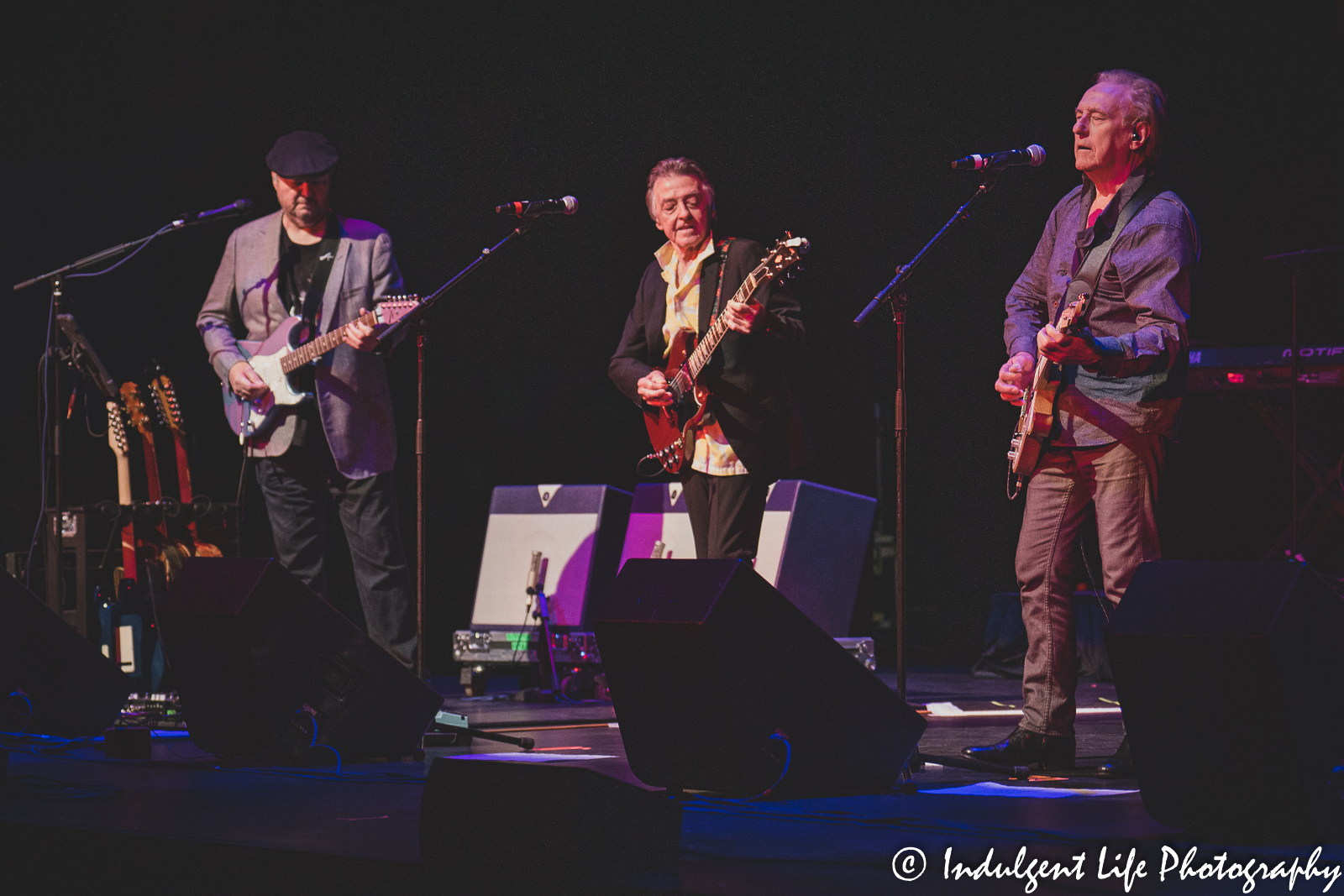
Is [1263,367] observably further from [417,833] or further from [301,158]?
[417,833]

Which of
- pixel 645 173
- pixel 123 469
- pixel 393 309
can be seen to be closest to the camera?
pixel 393 309

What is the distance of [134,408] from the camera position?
6375 millimetres

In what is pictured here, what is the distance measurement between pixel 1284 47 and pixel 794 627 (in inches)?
184

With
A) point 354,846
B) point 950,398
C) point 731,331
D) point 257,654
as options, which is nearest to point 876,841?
point 354,846

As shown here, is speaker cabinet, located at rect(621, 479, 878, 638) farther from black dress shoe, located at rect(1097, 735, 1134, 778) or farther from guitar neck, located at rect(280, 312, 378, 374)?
black dress shoe, located at rect(1097, 735, 1134, 778)

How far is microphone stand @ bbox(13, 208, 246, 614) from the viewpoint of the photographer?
16.5ft

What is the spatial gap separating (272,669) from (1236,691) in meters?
2.25

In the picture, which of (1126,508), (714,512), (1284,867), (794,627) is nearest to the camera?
(1284,867)

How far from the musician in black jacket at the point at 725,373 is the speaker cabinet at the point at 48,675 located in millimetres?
1738

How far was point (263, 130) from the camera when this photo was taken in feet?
22.2

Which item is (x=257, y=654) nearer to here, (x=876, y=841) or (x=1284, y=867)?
(x=876, y=841)

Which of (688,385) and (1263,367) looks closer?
(688,385)

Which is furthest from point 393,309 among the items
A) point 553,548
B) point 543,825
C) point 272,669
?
point 543,825

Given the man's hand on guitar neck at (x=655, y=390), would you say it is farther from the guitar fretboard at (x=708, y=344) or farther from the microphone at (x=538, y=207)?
the microphone at (x=538, y=207)
